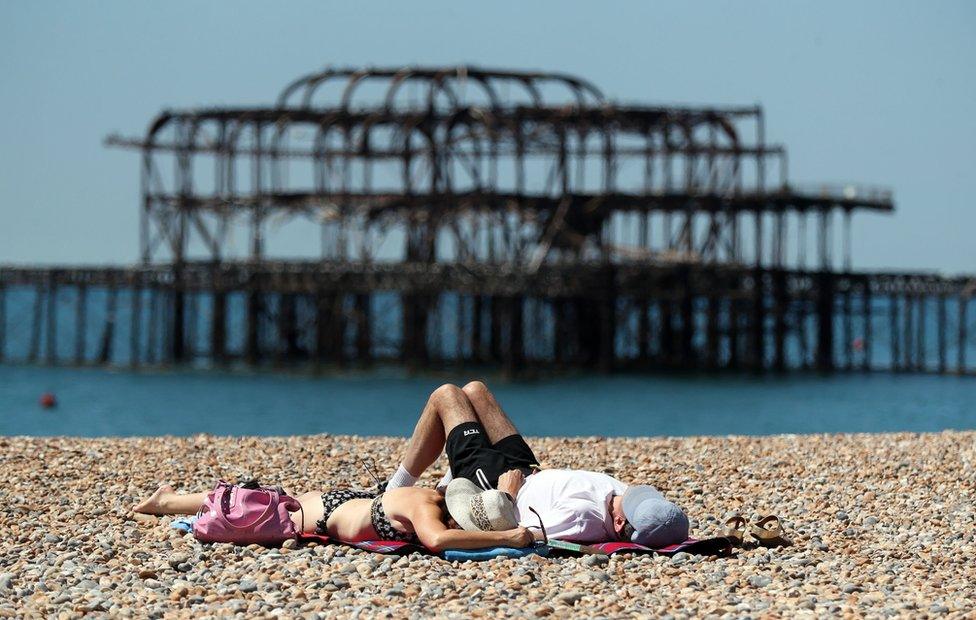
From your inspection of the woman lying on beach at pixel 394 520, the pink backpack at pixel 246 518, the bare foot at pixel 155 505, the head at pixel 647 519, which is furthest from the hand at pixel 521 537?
the bare foot at pixel 155 505

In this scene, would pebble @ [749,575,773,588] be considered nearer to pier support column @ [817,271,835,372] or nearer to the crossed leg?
the crossed leg

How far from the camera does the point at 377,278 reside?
46250 mm

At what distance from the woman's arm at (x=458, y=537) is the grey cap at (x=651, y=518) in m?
0.60

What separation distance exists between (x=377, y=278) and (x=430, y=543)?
37.0 meters

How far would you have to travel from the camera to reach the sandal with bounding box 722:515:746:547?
396 inches

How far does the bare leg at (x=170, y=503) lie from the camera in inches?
419

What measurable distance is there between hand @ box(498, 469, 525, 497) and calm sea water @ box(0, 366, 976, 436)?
86.1 feet

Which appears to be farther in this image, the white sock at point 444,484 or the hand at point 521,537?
the white sock at point 444,484

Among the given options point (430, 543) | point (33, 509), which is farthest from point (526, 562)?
point (33, 509)

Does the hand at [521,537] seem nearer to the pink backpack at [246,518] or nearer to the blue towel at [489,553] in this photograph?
the blue towel at [489,553]

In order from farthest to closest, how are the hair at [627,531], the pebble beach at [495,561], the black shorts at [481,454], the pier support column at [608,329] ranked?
the pier support column at [608,329]
the black shorts at [481,454]
the hair at [627,531]
the pebble beach at [495,561]

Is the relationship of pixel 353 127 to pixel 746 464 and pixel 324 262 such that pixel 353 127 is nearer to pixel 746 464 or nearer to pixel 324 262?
pixel 324 262

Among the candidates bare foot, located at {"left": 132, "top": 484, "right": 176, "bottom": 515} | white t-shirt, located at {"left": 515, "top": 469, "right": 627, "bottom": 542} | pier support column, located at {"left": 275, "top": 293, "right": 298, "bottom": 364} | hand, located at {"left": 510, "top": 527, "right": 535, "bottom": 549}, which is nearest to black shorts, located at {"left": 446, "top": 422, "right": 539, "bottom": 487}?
white t-shirt, located at {"left": 515, "top": 469, "right": 627, "bottom": 542}

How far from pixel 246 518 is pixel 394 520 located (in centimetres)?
90
